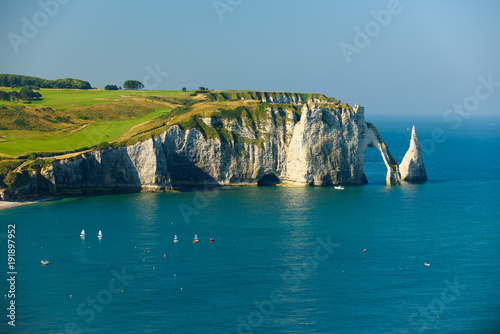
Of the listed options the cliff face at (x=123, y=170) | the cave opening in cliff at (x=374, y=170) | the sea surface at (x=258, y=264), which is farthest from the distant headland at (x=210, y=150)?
the sea surface at (x=258, y=264)

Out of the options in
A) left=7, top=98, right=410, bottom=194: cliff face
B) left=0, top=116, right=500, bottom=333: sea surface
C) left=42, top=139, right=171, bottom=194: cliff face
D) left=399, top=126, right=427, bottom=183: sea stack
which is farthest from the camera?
left=399, top=126, right=427, bottom=183: sea stack

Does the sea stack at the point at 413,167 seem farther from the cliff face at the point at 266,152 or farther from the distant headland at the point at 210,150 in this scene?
the cliff face at the point at 266,152

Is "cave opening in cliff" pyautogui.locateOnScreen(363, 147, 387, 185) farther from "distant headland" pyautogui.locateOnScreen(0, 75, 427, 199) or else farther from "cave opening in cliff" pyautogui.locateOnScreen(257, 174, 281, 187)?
"cave opening in cliff" pyautogui.locateOnScreen(257, 174, 281, 187)

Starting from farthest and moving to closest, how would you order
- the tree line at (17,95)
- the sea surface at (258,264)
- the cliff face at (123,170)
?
the tree line at (17,95) < the cliff face at (123,170) < the sea surface at (258,264)

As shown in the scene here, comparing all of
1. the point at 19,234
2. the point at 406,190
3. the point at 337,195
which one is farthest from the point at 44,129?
the point at 406,190

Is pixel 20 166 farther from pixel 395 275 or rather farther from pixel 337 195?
pixel 395 275

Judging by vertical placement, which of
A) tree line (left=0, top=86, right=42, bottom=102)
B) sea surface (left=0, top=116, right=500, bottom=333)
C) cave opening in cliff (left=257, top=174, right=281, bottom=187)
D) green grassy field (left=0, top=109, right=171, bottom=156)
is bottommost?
sea surface (left=0, top=116, right=500, bottom=333)

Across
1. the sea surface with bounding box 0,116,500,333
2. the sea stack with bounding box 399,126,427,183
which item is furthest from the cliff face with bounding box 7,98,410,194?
the sea surface with bounding box 0,116,500,333

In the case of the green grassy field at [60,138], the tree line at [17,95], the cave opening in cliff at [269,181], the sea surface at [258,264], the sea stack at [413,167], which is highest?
the tree line at [17,95]
